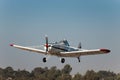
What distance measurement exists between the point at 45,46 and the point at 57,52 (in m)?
2.21

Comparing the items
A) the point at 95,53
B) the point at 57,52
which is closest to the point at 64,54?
the point at 57,52

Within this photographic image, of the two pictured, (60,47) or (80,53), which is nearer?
(80,53)

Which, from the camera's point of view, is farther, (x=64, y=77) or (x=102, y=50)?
(x=64, y=77)

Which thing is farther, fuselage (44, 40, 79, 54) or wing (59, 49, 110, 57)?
fuselage (44, 40, 79, 54)

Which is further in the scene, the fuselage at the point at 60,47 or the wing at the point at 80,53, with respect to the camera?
the fuselage at the point at 60,47

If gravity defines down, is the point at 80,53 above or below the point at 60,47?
below

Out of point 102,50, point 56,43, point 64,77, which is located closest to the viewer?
point 102,50

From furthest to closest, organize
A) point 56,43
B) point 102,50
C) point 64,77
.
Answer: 1. point 64,77
2. point 56,43
3. point 102,50

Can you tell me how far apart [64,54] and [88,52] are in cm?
402

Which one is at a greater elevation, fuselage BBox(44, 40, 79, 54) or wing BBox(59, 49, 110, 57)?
fuselage BBox(44, 40, 79, 54)

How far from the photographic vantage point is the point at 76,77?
199 m

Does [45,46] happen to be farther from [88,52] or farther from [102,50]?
[102,50]

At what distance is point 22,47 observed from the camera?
6456 centimetres

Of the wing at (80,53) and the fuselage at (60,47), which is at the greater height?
the fuselage at (60,47)
